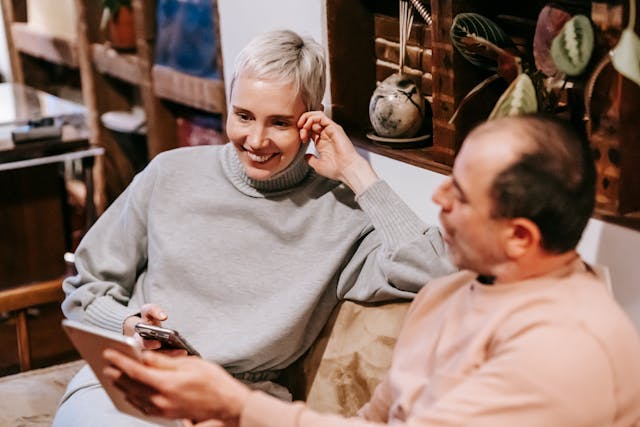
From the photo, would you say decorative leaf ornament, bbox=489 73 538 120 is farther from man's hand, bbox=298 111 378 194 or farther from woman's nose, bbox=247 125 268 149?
woman's nose, bbox=247 125 268 149

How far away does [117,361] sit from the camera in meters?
1.33

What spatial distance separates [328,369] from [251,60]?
0.68 m

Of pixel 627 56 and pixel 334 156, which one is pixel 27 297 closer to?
pixel 334 156

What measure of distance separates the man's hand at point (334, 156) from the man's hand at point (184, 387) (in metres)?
0.74

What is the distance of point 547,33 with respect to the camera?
1.61 meters

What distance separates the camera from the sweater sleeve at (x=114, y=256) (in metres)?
2.09

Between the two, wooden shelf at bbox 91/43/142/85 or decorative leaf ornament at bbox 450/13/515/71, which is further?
wooden shelf at bbox 91/43/142/85

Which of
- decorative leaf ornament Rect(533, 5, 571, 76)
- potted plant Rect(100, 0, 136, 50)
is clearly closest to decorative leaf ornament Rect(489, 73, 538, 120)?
decorative leaf ornament Rect(533, 5, 571, 76)

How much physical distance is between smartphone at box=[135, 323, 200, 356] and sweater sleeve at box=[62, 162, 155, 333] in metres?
0.27

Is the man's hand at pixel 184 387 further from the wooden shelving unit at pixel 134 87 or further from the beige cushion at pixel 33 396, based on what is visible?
the wooden shelving unit at pixel 134 87

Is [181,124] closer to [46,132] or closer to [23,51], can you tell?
[46,132]

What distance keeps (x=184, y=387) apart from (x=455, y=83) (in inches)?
38.9

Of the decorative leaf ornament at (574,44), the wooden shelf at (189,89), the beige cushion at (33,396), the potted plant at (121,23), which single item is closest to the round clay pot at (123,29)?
the potted plant at (121,23)

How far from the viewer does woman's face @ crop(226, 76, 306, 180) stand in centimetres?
194
